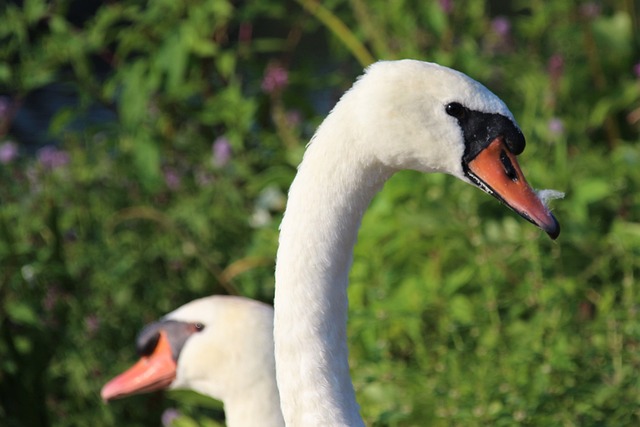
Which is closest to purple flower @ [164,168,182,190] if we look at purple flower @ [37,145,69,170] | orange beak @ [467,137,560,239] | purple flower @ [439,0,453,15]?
purple flower @ [37,145,69,170]

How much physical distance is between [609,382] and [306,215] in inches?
50.2

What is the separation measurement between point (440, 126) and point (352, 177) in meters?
0.17

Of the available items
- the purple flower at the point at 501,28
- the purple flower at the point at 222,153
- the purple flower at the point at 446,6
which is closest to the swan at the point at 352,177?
the purple flower at the point at 222,153

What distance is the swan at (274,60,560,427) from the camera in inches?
80.5

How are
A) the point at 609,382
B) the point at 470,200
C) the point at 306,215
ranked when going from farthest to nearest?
the point at 470,200 → the point at 609,382 → the point at 306,215

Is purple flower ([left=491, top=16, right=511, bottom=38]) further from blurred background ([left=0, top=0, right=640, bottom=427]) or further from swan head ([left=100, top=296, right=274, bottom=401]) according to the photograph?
swan head ([left=100, top=296, right=274, bottom=401])

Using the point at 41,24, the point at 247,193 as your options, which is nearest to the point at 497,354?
the point at 247,193

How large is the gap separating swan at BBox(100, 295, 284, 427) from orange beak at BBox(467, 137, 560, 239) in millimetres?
1034

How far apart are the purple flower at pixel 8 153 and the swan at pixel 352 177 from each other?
2.62 meters

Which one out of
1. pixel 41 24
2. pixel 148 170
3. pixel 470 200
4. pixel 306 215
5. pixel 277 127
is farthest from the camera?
pixel 41 24

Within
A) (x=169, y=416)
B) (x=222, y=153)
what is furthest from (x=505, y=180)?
(x=222, y=153)

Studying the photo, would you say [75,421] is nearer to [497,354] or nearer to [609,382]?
[497,354]

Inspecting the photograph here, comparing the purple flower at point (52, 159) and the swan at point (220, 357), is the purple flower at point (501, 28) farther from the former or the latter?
the swan at point (220, 357)

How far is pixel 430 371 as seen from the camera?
3273 mm
